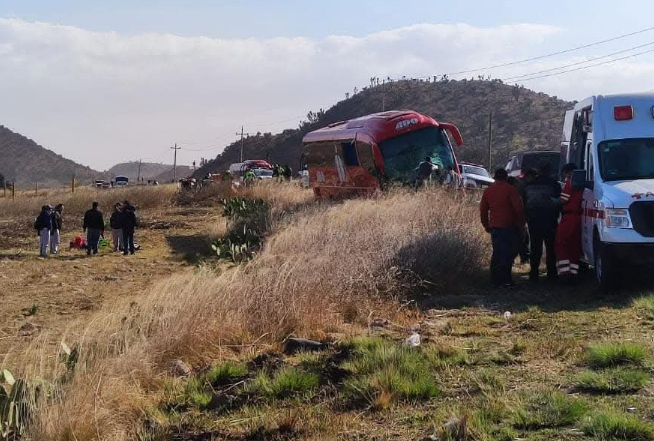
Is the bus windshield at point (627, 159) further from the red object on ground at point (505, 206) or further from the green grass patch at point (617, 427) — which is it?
the green grass patch at point (617, 427)

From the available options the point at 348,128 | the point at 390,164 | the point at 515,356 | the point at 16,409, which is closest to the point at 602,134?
the point at 515,356

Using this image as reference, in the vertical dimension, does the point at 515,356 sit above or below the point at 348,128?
below

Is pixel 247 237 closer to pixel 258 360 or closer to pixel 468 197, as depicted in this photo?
pixel 468 197

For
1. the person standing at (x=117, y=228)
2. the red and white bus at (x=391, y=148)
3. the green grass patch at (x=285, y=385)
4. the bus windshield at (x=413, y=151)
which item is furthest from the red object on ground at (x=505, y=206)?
the person standing at (x=117, y=228)

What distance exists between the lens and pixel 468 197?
17703 mm

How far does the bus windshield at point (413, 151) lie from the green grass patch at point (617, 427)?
A: 19.5m

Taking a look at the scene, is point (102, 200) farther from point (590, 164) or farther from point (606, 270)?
point (606, 270)

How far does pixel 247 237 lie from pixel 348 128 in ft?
29.1

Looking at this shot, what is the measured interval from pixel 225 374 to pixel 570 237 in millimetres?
6807

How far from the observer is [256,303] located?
1016 centimetres

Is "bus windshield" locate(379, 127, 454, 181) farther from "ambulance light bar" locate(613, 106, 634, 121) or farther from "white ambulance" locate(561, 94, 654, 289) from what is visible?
"ambulance light bar" locate(613, 106, 634, 121)

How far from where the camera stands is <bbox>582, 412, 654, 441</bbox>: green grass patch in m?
5.82

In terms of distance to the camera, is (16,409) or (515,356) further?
(515,356)

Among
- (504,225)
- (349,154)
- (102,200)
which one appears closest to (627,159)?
(504,225)
